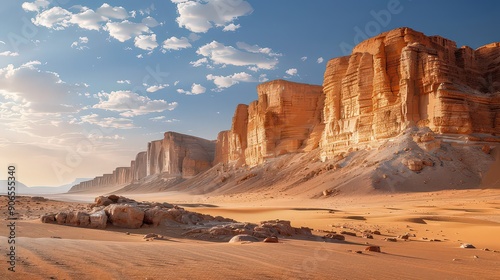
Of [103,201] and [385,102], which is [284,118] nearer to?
[385,102]

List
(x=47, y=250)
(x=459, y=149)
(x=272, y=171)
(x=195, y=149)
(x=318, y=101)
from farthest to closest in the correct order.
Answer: (x=195, y=149)
(x=318, y=101)
(x=272, y=171)
(x=459, y=149)
(x=47, y=250)

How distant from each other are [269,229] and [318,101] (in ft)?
165

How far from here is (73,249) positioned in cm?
→ 544

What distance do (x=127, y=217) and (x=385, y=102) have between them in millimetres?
34785

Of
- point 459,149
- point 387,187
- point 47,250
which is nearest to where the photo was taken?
point 47,250

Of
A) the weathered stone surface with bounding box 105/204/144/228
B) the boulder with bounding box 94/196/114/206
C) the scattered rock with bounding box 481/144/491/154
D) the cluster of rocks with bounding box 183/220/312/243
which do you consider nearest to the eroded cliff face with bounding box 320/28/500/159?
the scattered rock with bounding box 481/144/491/154

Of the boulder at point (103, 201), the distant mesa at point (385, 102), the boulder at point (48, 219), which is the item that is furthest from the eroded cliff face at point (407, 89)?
the boulder at point (48, 219)

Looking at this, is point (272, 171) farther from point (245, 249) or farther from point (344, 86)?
point (245, 249)

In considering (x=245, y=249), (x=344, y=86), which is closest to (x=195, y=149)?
(x=344, y=86)

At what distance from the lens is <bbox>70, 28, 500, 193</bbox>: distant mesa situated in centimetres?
3656

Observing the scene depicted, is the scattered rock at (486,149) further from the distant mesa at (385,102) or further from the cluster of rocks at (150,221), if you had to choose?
the cluster of rocks at (150,221)

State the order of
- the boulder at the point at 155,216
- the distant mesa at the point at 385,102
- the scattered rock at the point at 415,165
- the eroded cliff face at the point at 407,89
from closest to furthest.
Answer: the boulder at the point at 155,216
the scattered rock at the point at 415,165
the distant mesa at the point at 385,102
the eroded cliff face at the point at 407,89

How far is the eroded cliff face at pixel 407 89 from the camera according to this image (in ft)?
120

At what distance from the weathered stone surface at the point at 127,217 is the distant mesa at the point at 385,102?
27996mm
